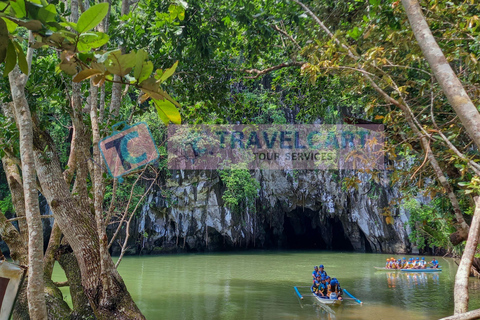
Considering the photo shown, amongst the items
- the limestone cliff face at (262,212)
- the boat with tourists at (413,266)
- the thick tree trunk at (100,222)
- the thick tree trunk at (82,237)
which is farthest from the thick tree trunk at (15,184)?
the limestone cliff face at (262,212)

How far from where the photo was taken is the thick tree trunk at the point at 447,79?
123 cm

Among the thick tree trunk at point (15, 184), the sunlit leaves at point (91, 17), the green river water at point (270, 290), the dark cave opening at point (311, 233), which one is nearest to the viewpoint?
the sunlit leaves at point (91, 17)

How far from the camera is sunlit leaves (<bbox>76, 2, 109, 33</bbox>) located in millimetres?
563

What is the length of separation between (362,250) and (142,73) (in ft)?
66.0

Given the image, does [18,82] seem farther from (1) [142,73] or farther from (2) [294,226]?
(2) [294,226]

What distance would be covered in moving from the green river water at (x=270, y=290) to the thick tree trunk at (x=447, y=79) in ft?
19.9

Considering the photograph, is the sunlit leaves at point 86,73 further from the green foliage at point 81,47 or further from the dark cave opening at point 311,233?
the dark cave opening at point 311,233

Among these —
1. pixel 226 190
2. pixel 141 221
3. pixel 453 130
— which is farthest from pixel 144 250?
pixel 453 130

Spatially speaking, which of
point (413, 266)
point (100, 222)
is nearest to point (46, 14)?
point (100, 222)

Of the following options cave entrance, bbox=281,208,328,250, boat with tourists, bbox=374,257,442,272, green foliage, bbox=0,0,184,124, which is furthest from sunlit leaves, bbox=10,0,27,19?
cave entrance, bbox=281,208,328,250

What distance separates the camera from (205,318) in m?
6.44

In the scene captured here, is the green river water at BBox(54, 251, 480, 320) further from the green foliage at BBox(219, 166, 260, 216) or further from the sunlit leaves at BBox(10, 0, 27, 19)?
the sunlit leaves at BBox(10, 0, 27, 19)

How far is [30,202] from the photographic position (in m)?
1.69

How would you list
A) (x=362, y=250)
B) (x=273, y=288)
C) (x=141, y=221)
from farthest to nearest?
(x=362, y=250) → (x=141, y=221) → (x=273, y=288)
